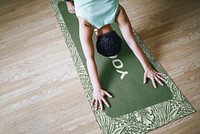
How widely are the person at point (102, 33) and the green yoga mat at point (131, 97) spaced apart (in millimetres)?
55

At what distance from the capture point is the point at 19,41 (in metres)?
1.86

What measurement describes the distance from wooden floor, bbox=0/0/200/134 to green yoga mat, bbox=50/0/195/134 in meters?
0.05

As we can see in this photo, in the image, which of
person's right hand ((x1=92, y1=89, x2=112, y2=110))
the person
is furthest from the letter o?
person's right hand ((x1=92, y1=89, x2=112, y2=110))

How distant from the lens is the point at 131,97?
1341 millimetres

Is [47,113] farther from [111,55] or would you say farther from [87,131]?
[111,55]

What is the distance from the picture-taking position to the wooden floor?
132cm

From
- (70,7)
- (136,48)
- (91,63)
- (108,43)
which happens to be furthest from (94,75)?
(70,7)

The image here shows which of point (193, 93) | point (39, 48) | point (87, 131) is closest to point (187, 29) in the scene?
point (193, 93)

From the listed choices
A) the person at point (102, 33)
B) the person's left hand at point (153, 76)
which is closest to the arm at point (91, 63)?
the person at point (102, 33)

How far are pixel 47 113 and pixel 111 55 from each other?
1.91 ft

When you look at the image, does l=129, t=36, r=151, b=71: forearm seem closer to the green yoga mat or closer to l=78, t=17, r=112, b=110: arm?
the green yoga mat

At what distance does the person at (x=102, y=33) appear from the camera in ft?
4.34

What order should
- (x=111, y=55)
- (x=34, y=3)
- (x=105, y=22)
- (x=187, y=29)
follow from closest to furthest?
(x=105, y=22) → (x=111, y=55) → (x=187, y=29) → (x=34, y=3)

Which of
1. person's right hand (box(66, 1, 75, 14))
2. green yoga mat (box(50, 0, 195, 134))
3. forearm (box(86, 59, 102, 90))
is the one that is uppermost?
person's right hand (box(66, 1, 75, 14))
